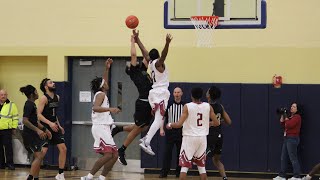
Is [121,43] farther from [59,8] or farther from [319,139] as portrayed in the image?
[319,139]

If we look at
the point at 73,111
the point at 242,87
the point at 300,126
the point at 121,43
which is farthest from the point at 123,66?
the point at 300,126

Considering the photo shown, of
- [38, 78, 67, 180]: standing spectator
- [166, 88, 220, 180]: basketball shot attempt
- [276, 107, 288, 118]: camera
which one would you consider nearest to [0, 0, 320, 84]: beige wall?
[276, 107, 288, 118]: camera

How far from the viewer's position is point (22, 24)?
55.7ft

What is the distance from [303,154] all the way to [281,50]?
7.92 feet

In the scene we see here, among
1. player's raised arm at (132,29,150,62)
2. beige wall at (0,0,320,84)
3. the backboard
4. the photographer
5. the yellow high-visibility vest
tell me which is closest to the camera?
player's raised arm at (132,29,150,62)

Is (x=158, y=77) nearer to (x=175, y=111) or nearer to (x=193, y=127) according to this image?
(x=193, y=127)

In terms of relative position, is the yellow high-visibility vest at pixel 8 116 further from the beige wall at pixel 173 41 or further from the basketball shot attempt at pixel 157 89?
the basketball shot attempt at pixel 157 89

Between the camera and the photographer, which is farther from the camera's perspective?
→ the camera

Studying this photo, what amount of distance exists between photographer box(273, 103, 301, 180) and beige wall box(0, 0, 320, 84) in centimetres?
88

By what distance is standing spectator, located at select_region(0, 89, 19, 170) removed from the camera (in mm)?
16750

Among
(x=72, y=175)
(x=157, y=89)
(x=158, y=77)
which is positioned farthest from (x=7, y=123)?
(x=158, y=77)

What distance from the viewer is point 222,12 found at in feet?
42.7

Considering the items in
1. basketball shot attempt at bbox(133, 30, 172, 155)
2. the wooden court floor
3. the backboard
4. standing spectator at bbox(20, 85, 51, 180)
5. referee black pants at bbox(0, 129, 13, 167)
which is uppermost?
the backboard

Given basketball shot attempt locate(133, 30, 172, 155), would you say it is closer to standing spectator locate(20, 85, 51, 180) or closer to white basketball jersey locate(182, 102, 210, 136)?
white basketball jersey locate(182, 102, 210, 136)
